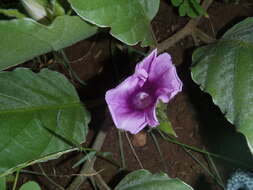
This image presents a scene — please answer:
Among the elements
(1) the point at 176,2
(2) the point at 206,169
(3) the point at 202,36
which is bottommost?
(2) the point at 206,169

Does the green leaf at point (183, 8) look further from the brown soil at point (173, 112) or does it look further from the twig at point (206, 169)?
the twig at point (206, 169)

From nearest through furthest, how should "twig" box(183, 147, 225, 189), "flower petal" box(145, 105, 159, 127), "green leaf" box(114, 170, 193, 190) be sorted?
1. "flower petal" box(145, 105, 159, 127)
2. "green leaf" box(114, 170, 193, 190)
3. "twig" box(183, 147, 225, 189)

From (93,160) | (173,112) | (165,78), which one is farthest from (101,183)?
(165,78)

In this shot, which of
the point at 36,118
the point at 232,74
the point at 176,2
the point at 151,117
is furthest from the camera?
the point at 176,2

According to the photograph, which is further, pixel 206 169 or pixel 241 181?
pixel 206 169

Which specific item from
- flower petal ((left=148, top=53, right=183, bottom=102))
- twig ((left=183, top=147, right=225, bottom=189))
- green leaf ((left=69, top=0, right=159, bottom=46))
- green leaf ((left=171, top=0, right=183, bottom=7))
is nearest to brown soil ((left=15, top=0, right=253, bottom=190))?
twig ((left=183, top=147, right=225, bottom=189))

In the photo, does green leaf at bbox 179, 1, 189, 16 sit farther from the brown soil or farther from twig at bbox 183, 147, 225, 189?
twig at bbox 183, 147, 225, 189

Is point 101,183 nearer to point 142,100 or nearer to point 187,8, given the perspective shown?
point 142,100
